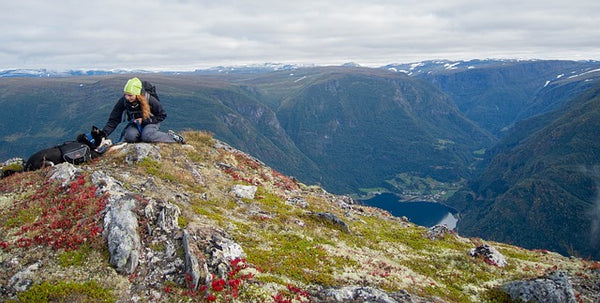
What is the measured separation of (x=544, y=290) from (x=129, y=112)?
85.0 feet

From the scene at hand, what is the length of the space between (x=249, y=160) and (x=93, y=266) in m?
22.1

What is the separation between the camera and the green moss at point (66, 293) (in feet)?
34.3

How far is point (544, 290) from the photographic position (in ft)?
51.4

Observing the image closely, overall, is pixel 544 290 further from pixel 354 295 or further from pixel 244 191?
pixel 244 191

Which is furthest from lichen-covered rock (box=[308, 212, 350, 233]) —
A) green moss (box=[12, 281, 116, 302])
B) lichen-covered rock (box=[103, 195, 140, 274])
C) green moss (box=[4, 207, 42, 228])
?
green moss (box=[4, 207, 42, 228])

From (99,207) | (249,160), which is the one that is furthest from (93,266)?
(249,160)

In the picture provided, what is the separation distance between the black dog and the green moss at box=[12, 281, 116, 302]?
11.5 m

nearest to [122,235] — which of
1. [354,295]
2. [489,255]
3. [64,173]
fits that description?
[64,173]

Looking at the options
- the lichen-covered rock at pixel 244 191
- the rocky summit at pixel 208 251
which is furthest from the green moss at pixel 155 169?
the lichen-covered rock at pixel 244 191

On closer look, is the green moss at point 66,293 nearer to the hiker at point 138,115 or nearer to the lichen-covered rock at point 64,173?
the lichen-covered rock at point 64,173

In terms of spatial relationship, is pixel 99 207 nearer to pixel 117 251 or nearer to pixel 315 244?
pixel 117 251

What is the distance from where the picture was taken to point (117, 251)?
12.6 meters

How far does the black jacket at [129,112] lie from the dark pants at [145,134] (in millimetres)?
620

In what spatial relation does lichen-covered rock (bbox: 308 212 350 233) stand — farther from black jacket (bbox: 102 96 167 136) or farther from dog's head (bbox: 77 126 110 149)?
dog's head (bbox: 77 126 110 149)
